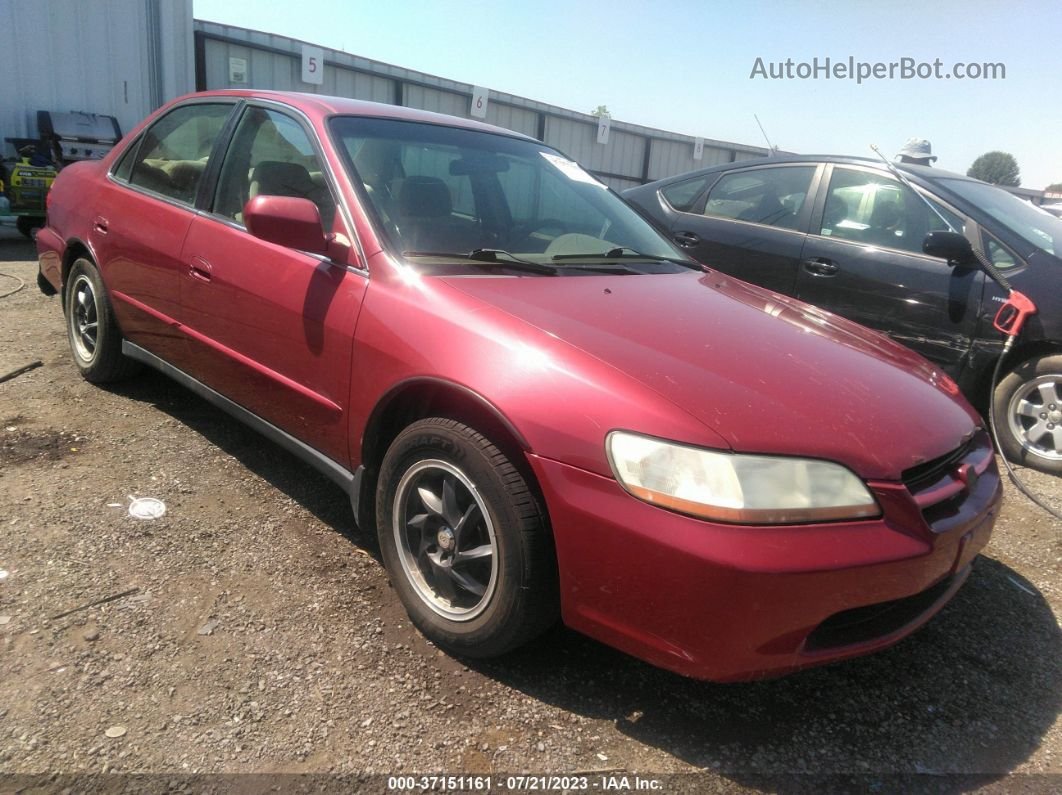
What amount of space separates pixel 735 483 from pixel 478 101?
1381cm

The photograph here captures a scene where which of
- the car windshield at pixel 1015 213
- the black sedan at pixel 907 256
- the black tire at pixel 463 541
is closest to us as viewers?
the black tire at pixel 463 541

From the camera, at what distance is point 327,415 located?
255 centimetres

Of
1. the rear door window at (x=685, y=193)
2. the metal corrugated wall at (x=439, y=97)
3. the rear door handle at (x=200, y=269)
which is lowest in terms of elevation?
the rear door handle at (x=200, y=269)

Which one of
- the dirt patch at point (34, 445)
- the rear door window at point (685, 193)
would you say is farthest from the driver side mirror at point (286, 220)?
the rear door window at point (685, 193)

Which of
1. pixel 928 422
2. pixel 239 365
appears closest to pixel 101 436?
pixel 239 365

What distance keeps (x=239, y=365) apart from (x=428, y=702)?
1.54m

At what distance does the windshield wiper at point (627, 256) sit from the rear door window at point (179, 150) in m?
1.67

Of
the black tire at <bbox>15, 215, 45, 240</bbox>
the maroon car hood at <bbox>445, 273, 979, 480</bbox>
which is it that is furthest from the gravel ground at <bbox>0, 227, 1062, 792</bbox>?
the black tire at <bbox>15, 215, 45, 240</bbox>

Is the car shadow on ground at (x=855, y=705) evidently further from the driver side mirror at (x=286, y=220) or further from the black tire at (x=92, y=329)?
the black tire at (x=92, y=329)

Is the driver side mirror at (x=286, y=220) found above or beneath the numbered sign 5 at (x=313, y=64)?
beneath

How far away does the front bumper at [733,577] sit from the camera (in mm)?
1695

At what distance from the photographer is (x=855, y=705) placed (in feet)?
7.07

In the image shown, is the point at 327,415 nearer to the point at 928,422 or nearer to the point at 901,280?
the point at 928,422

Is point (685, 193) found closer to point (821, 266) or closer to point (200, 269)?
point (821, 266)
